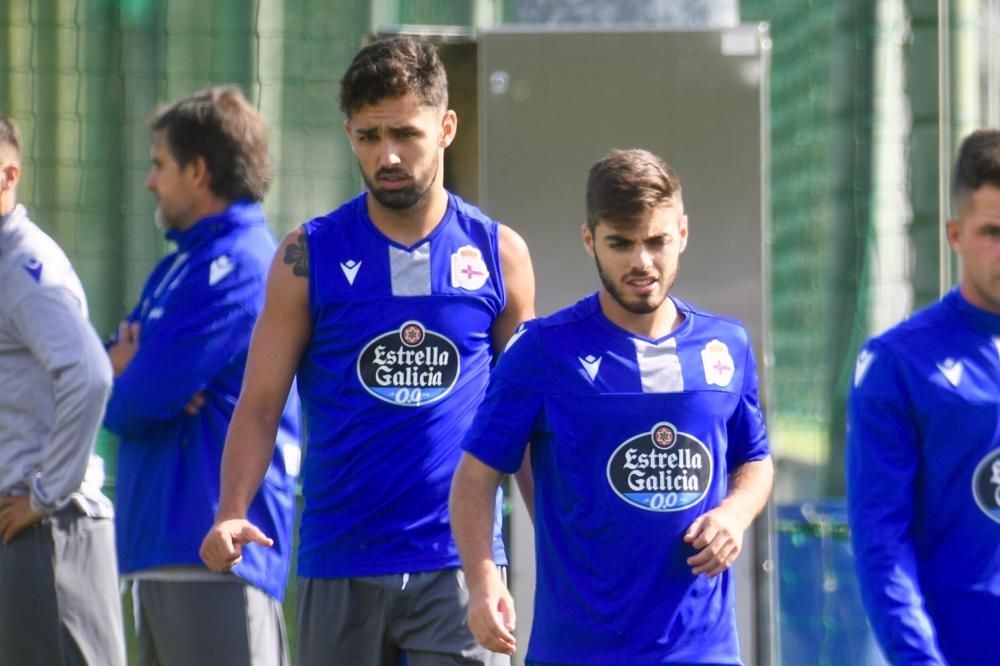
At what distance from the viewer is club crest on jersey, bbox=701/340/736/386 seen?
3.38 m

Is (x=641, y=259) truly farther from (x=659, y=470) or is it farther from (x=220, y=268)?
(x=220, y=268)

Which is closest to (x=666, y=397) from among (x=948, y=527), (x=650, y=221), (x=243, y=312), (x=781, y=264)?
(x=650, y=221)

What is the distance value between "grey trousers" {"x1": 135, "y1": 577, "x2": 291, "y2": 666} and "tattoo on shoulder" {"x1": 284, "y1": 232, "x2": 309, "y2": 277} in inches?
38.2

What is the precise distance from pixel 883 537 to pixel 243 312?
1872mm

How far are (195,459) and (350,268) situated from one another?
91cm

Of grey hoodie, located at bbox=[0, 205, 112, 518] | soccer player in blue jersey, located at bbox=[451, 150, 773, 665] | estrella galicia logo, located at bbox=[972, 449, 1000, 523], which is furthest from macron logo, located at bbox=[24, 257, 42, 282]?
estrella galicia logo, located at bbox=[972, 449, 1000, 523]

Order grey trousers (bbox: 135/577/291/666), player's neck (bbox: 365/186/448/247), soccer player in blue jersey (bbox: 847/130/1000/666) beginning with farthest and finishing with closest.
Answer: grey trousers (bbox: 135/577/291/666)
player's neck (bbox: 365/186/448/247)
soccer player in blue jersey (bbox: 847/130/1000/666)

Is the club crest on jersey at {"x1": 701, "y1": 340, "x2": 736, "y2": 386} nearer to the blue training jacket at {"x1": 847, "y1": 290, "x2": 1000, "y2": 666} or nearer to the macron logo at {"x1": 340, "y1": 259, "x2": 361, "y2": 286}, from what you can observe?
the blue training jacket at {"x1": 847, "y1": 290, "x2": 1000, "y2": 666}

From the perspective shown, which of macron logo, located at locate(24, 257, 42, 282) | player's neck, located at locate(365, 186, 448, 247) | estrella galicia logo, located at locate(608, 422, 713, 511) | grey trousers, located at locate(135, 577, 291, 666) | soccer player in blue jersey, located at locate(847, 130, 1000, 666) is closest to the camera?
soccer player in blue jersey, located at locate(847, 130, 1000, 666)

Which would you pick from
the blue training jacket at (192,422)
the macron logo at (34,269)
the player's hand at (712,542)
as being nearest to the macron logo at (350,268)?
the blue training jacket at (192,422)

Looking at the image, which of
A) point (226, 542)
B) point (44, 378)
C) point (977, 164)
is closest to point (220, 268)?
point (44, 378)

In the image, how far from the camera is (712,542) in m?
3.23

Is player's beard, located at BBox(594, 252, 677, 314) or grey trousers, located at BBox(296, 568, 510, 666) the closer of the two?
player's beard, located at BBox(594, 252, 677, 314)

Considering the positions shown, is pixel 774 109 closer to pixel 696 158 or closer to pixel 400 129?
pixel 696 158
